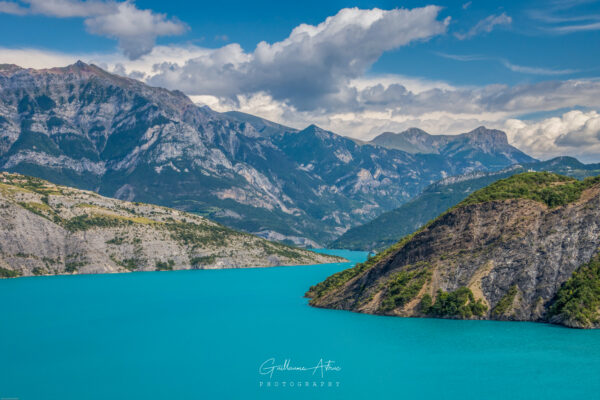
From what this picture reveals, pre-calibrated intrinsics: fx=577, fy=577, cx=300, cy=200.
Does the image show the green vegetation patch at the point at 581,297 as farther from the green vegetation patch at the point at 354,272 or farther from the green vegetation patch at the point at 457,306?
the green vegetation patch at the point at 354,272

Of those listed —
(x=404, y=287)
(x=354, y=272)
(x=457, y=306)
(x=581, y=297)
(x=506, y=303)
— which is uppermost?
(x=581, y=297)

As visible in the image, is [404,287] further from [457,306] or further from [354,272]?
[354,272]

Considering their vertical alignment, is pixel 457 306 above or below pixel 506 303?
below

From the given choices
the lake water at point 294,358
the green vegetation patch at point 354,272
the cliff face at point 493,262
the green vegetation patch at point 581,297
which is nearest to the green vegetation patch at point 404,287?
the cliff face at point 493,262

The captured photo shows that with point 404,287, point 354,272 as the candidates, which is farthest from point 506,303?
point 354,272

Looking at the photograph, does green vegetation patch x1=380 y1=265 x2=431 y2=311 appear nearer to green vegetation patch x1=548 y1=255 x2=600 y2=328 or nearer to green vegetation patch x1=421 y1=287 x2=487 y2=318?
green vegetation patch x1=421 y1=287 x2=487 y2=318

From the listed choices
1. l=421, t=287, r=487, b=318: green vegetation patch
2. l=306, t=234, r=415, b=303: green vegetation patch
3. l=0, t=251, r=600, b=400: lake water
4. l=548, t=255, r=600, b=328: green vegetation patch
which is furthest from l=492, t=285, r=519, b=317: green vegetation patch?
l=306, t=234, r=415, b=303: green vegetation patch
